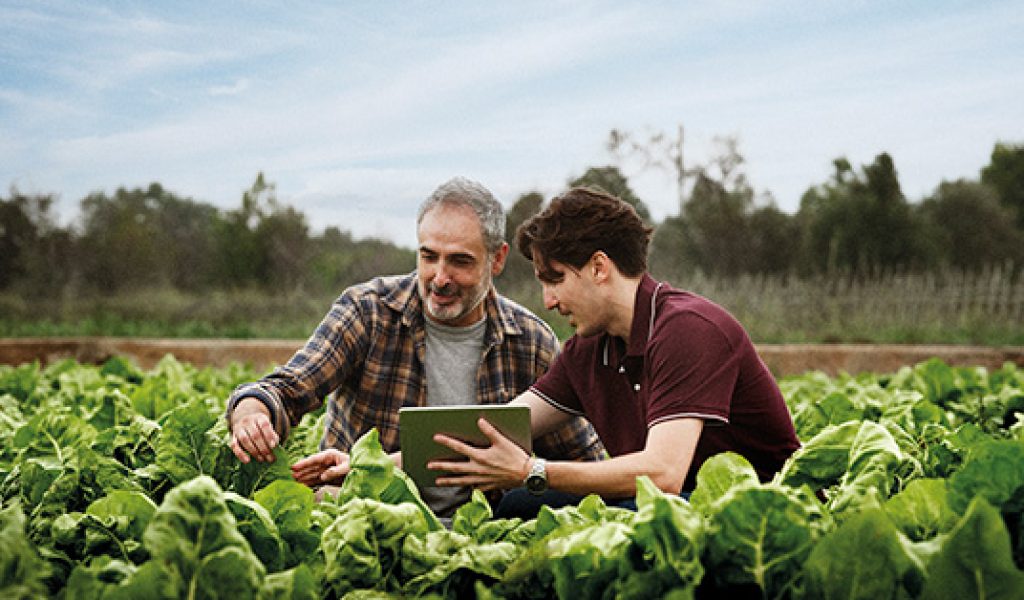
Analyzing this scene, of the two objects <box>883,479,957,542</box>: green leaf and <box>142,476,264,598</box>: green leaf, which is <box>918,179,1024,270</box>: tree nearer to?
<box>883,479,957,542</box>: green leaf

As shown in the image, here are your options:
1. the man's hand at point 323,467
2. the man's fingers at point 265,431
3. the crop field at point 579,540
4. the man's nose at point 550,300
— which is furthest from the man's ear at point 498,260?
the crop field at point 579,540

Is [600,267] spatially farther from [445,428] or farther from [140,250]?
[140,250]

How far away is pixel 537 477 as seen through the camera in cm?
251

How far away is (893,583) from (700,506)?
37 cm

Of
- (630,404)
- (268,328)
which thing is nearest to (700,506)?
(630,404)

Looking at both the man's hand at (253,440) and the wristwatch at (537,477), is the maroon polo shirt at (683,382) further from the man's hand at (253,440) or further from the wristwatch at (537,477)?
the man's hand at (253,440)

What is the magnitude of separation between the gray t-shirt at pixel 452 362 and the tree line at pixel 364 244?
40.6 ft

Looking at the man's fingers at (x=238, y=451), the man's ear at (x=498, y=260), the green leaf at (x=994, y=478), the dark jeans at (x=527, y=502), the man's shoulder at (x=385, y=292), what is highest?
the man's ear at (x=498, y=260)

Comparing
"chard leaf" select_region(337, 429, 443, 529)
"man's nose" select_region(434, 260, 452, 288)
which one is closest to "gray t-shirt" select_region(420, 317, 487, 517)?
"man's nose" select_region(434, 260, 452, 288)

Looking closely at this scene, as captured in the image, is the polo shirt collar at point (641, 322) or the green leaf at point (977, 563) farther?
the polo shirt collar at point (641, 322)

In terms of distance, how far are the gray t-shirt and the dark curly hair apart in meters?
0.91

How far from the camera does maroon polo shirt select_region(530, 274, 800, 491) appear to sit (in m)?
2.59

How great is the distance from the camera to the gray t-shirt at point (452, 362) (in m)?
3.79

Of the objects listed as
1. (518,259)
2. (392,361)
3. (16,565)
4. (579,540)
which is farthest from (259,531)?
(518,259)
